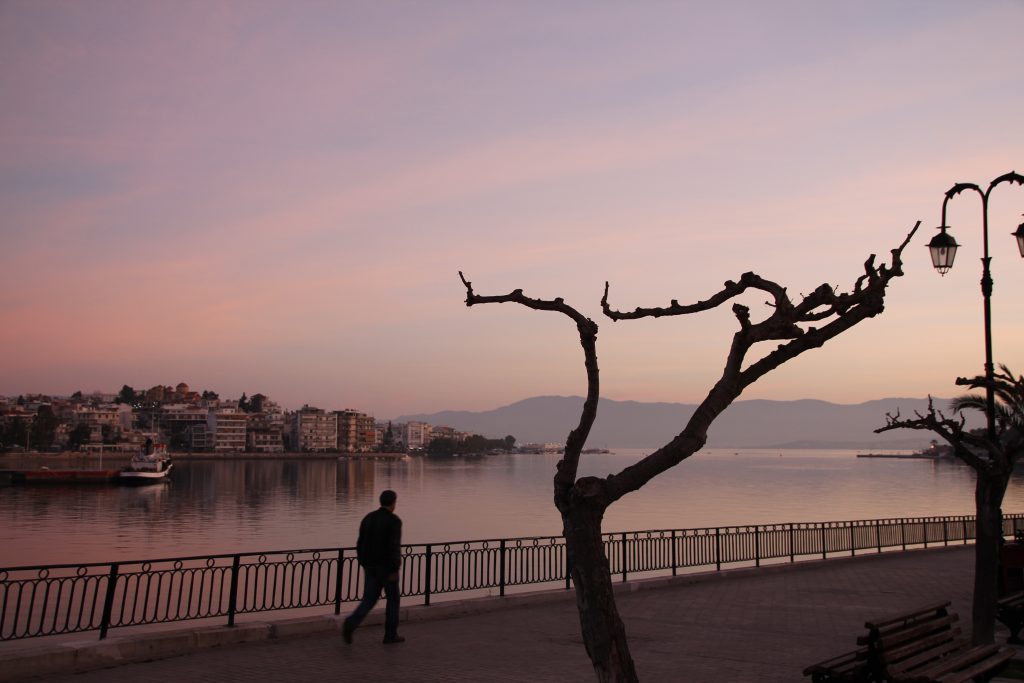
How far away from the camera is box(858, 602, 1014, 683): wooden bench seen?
7629 mm

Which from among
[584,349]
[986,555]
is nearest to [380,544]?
[584,349]

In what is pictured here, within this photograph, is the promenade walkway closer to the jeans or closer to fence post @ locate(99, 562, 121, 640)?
the jeans

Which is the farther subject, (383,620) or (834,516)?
(834,516)

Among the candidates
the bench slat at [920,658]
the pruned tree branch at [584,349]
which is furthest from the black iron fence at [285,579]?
the bench slat at [920,658]

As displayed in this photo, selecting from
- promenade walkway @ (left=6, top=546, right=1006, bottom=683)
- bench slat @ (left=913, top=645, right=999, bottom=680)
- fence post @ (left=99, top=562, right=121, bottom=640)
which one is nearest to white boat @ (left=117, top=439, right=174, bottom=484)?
promenade walkway @ (left=6, top=546, right=1006, bottom=683)

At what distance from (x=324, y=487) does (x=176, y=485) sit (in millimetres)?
17535

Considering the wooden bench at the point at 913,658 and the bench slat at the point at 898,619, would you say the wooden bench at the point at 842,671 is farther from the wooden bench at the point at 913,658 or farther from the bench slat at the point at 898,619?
the bench slat at the point at 898,619

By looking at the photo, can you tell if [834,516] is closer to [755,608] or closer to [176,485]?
[755,608]

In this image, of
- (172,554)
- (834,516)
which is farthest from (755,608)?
(834,516)

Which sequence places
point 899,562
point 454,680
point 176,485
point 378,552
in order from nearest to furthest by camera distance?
1. point 454,680
2. point 378,552
3. point 899,562
4. point 176,485

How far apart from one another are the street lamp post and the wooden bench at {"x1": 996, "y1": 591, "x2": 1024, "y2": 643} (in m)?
2.26

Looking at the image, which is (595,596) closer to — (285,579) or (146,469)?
(285,579)

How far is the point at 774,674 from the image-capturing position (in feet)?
32.8

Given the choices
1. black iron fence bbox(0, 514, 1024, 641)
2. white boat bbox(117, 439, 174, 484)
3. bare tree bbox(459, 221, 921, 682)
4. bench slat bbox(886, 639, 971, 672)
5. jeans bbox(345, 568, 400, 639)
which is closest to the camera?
bare tree bbox(459, 221, 921, 682)
